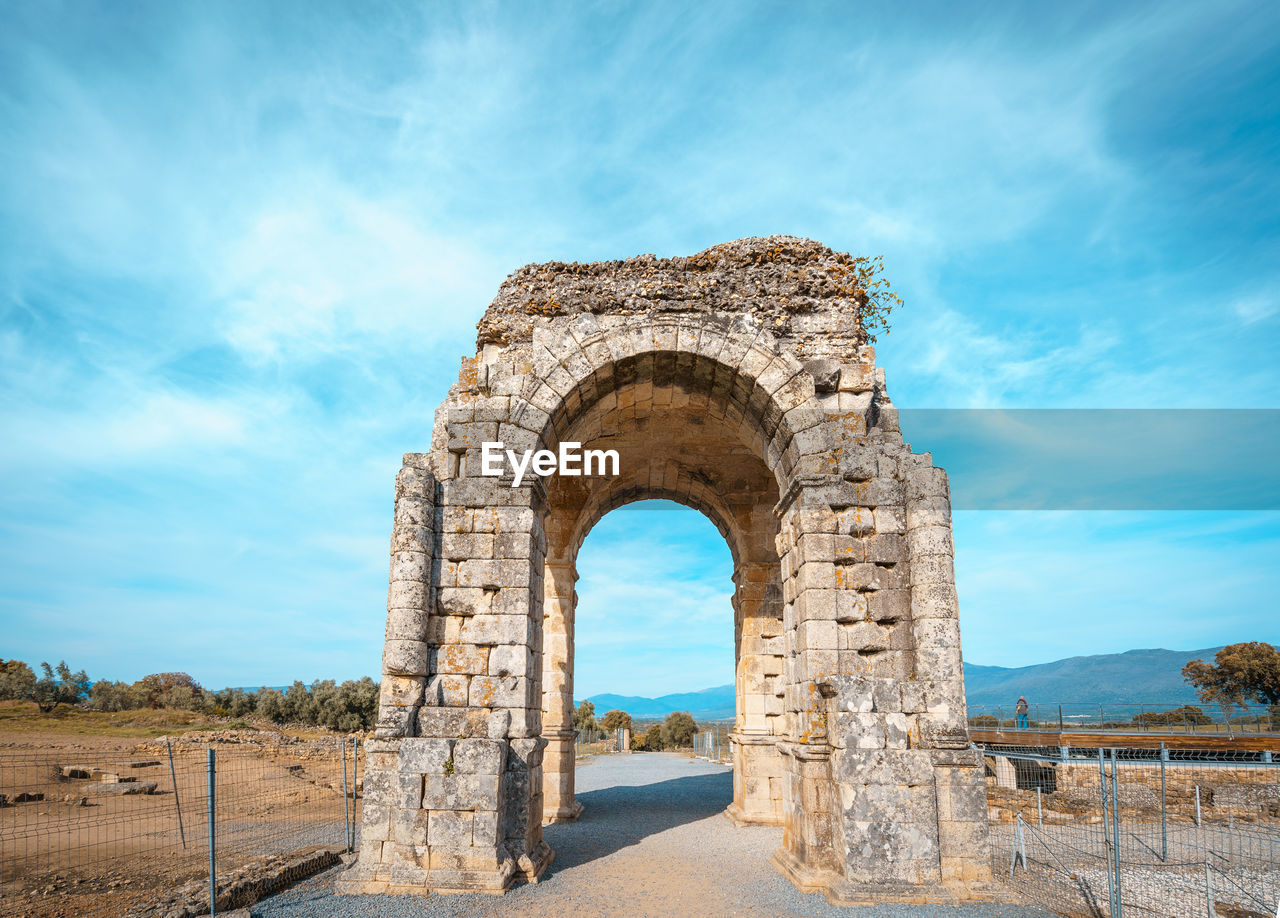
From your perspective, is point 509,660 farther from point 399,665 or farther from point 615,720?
point 615,720

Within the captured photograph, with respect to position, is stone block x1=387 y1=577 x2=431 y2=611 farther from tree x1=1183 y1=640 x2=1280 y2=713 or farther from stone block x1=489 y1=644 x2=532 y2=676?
tree x1=1183 y1=640 x2=1280 y2=713

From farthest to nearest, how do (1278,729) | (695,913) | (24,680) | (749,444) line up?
(24,680), (1278,729), (749,444), (695,913)

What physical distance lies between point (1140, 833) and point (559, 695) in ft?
27.8

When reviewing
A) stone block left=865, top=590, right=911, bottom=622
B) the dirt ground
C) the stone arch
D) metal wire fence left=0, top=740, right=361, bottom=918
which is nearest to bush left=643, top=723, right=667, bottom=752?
the dirt ground

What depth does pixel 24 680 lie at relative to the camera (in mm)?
22047

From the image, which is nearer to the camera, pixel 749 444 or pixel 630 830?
pixel 749 444

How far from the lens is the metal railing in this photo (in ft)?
49.9

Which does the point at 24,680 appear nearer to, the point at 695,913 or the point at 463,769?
the point at 463,769

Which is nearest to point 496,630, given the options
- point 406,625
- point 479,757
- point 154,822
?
point 406,625

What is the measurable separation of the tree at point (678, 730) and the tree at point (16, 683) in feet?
69.9

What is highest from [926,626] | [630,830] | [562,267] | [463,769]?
[562,267]

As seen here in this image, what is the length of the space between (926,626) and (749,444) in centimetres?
320

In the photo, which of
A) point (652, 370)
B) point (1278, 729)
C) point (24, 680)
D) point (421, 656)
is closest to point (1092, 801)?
point (1278, 729)

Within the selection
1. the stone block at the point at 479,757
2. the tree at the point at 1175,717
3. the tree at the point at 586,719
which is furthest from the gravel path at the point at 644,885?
the tree at the point at 586,719
